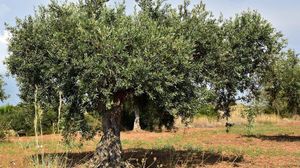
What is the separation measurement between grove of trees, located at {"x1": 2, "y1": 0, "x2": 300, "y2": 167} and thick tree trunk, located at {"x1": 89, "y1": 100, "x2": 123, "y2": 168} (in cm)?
4

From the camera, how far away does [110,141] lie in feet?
57.3

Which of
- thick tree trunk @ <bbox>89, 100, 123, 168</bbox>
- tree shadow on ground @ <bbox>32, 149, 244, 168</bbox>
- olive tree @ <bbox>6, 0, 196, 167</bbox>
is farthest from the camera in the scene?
tree shadow on ground @ <bbox>32, 149, 244, 168</bbox>

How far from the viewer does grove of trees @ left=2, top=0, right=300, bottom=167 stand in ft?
50.6

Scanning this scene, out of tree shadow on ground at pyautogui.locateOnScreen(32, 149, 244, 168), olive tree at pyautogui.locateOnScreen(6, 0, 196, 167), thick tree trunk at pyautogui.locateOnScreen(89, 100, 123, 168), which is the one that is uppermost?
olive tree at pyautogui.locateOnScreen(6, 0, 196, 167)

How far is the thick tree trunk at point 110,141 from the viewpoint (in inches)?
695

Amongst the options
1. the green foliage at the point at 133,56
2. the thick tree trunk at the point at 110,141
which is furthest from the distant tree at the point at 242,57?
the thick tree trunk at the point at 110,141

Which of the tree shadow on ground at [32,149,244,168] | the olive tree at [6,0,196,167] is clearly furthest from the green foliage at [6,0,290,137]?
the tree shadow on ground at [32,149,244,168]

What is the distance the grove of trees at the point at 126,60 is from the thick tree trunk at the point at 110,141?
0.04 metres

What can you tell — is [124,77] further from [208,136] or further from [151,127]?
[151,127]

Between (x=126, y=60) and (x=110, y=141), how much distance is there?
12.1 ft

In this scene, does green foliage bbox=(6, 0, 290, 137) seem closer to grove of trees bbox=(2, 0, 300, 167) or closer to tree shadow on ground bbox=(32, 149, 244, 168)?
grove of trees bbox=(2, 0, 300, 167)

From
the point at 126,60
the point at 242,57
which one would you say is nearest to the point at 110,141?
the point at 126,60

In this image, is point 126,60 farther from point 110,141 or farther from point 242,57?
point 242,57

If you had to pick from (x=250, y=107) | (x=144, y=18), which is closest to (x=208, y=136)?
(x=250, y=107)
